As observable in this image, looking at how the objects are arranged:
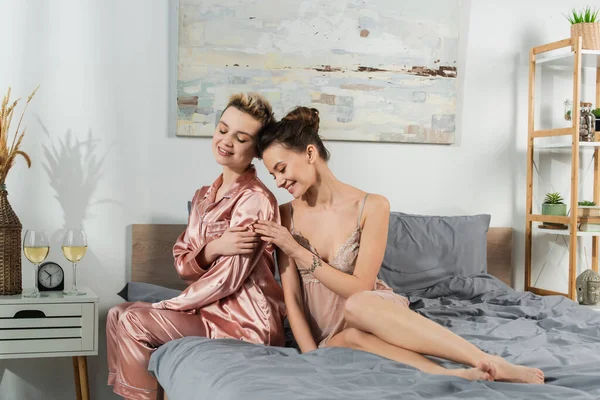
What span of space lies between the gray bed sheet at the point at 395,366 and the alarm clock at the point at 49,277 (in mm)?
851

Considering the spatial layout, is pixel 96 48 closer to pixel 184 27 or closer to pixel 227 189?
pixel 184 27

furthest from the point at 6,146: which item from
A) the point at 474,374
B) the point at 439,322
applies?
the point at 474,374

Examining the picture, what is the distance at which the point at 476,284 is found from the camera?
290 cm

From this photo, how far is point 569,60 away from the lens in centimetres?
353

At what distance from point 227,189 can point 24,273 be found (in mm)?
1183

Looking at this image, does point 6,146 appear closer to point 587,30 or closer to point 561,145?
point 561,145

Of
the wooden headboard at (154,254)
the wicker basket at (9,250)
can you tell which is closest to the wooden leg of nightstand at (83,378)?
the wicker basket at (9,250)

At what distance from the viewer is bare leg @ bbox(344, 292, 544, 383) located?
1572 millimetres

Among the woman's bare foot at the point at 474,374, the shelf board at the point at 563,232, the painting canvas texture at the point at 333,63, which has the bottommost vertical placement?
the woman's bare foot at the point at 474,374

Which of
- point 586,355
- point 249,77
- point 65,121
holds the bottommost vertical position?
point 586,355

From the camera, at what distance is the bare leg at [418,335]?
1.57 metres

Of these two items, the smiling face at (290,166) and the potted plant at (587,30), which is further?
the potted plant at (587,30)

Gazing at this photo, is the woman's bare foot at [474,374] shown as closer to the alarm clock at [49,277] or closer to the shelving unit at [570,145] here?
the alarm clock at [49,277]

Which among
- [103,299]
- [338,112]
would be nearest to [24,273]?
[103,299]
